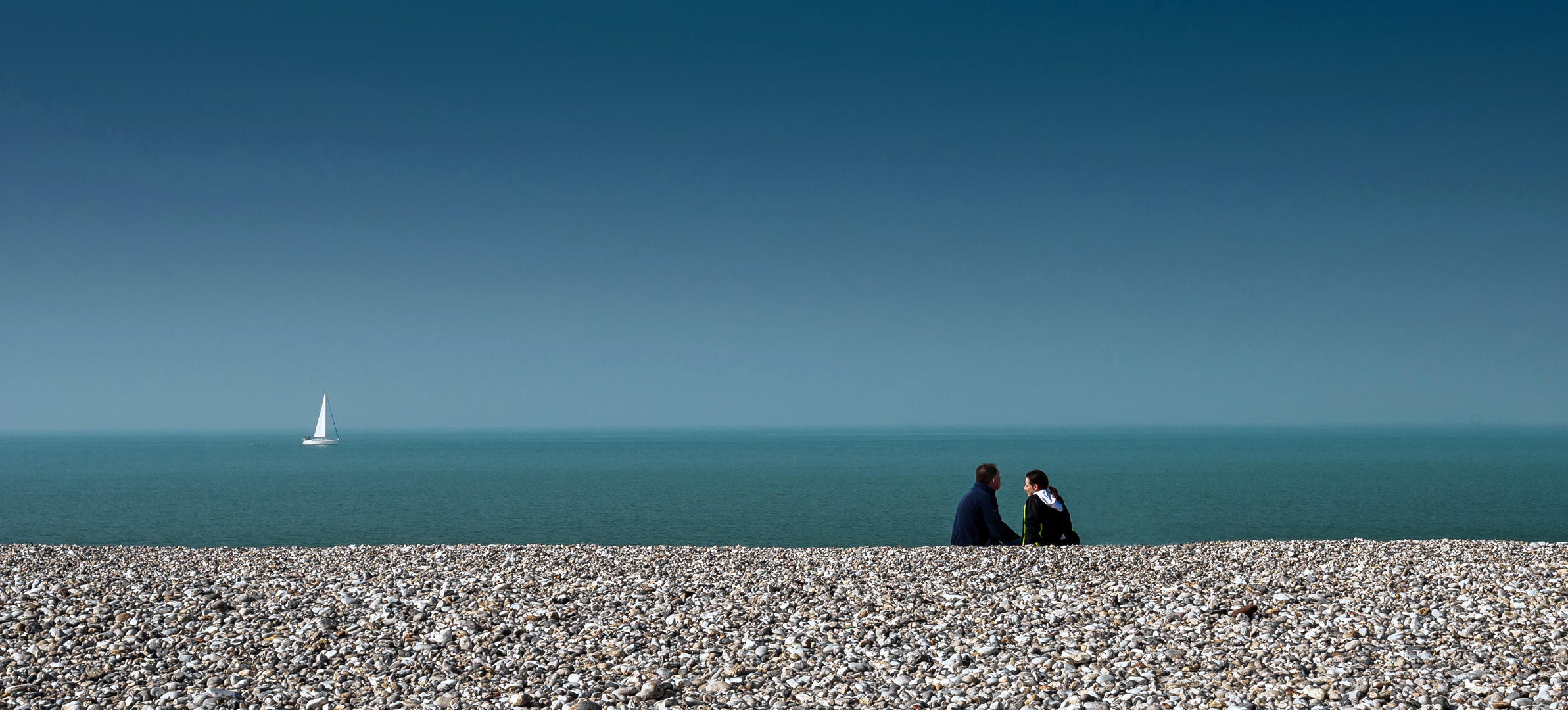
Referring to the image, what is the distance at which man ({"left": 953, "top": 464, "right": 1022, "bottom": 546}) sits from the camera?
45.6ft

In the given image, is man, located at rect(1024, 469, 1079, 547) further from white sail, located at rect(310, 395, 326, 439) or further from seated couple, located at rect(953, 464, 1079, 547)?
white sail, located at rect(310, 395, 326, 439)

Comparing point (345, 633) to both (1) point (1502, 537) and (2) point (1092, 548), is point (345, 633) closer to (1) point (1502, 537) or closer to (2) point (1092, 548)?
(2) point (1092, 548)

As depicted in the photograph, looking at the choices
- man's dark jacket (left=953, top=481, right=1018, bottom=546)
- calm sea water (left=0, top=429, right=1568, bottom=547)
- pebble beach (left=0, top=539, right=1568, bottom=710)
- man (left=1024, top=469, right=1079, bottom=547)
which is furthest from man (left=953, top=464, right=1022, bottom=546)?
calm sea water (left=0, top=429, right=1568, bottom=547)

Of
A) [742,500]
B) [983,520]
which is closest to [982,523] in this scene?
[983,520]

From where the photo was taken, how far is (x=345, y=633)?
891cm

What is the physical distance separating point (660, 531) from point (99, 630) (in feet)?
83.4

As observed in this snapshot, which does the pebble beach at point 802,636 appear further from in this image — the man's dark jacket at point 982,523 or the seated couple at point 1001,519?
the man's dark jacket at point 982,523

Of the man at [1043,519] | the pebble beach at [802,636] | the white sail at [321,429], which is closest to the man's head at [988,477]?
the man at [1043,519]

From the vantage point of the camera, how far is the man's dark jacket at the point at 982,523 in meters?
13.9

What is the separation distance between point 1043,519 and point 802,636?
632 cm

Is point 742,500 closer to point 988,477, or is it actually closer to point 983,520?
point 983,520

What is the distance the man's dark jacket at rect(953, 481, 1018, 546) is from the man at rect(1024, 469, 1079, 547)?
13.0 inches

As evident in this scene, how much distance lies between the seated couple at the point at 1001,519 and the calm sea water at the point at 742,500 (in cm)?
1511

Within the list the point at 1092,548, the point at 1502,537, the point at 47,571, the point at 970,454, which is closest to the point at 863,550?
the point at 1092,548
